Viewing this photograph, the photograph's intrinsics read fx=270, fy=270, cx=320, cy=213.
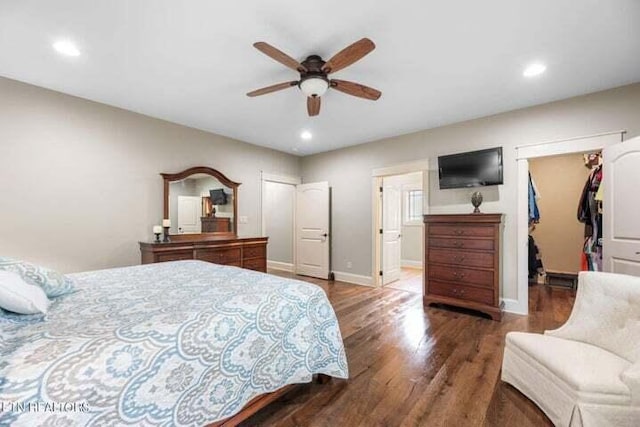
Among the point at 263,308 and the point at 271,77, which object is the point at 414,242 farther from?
the point at 263,308

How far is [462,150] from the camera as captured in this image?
3768 mm

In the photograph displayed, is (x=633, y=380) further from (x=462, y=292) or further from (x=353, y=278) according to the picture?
(x=353, y=278)

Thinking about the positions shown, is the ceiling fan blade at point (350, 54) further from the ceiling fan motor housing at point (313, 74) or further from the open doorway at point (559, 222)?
the open doorway at point (559, 222)

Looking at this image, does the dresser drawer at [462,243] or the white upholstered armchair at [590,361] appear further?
the dresser drawer at [462,243]

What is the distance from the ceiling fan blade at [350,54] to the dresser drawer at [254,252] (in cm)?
293

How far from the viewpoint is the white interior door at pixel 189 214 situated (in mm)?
3855

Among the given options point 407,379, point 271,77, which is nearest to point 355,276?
point 407,379

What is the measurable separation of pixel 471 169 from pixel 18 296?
166 inches

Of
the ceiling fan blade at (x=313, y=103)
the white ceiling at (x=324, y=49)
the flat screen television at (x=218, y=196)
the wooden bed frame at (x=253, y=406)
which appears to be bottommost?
the wooden bed frame at (x=253, y=406)

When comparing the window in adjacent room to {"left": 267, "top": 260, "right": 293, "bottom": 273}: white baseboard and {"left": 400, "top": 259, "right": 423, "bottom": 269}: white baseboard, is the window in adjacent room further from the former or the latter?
{"left": 267, "top": 260, "right": 293, "bottom": 273}: white baseboard

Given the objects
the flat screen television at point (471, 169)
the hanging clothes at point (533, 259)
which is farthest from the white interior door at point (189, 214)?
the hanging clothes at point (533, 259)

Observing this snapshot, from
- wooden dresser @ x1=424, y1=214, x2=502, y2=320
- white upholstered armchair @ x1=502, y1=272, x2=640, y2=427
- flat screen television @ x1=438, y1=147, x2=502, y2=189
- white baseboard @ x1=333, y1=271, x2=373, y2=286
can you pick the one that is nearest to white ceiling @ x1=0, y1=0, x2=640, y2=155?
flat screen television @ x1=438, y1=147, x2=502, y2=189

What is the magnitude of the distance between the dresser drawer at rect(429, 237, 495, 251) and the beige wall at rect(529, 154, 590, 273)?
2617 millimetres

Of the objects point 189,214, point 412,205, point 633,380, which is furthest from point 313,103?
point 412,205
